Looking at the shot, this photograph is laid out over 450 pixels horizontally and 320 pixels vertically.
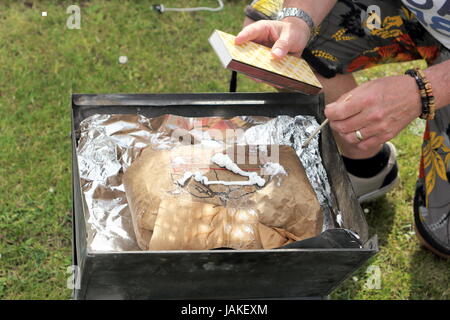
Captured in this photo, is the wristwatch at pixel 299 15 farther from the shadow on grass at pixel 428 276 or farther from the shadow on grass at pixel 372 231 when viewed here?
the shadow on grass at pixel 428 276

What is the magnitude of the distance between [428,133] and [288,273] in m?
0.75

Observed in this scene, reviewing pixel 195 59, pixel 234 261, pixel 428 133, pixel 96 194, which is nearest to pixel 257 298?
pixel 234 261

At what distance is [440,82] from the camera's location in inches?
52.3

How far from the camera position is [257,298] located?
1.42 metres

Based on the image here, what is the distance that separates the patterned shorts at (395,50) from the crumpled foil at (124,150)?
362mm

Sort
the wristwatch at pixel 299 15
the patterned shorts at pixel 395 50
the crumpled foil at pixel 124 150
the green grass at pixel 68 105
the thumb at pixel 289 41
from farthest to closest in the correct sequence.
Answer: the green grass at pixel 68 105 → the patterned shorts at pixel 395 50 → the wristwatch at pixel 299 15 → the thumb at pixel 289 41 → the crumpled foil at pixel 124 150

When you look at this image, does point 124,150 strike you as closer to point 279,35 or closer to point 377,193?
point 279,35

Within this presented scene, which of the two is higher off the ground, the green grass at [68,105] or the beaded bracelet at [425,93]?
the beaded bracelet at [425,93]

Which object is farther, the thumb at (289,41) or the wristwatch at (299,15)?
the wristwatch at (299,15)

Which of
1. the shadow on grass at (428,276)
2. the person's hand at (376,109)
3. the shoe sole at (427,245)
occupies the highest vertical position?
the person's hand at (376,109)

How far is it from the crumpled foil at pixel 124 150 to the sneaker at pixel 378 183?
480 mm

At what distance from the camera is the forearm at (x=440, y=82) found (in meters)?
1.33

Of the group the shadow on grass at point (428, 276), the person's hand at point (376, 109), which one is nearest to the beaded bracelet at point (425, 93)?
the person's hand at point (376, 109)

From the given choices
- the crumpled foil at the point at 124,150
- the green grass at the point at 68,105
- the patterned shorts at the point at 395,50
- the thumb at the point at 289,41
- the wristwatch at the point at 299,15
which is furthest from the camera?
the green grass at the point at 68,105
